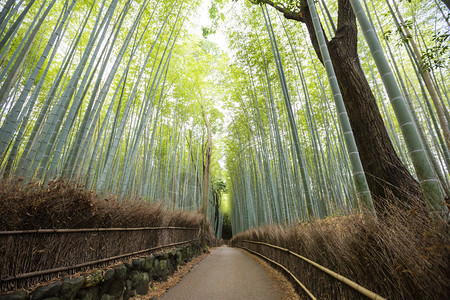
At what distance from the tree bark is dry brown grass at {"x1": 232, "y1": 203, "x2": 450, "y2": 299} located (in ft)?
1.90

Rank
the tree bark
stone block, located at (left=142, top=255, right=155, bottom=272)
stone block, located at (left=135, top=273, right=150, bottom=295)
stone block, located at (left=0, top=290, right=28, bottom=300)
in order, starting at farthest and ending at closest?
1. stone block, located at (left=142, top=255, right=155, bottom=272)
2. stone block, located at (left=135, top=273, right=150, bottom=295)
3. the tree bark
4. stone block, located at (left=0, top=290, right=28, bottom=300)

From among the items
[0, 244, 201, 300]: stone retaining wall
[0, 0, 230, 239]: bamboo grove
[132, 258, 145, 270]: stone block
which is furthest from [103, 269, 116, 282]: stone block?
[0, 0, 230, 239]: bamboo grove

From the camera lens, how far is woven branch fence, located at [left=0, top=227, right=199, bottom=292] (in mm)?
1370

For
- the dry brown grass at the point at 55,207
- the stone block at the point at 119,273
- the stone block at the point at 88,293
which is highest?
the dry brown grass at the point at 55,207

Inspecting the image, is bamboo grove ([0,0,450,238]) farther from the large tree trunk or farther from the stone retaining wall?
the stone retaining wall

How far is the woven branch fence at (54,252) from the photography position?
137 cm

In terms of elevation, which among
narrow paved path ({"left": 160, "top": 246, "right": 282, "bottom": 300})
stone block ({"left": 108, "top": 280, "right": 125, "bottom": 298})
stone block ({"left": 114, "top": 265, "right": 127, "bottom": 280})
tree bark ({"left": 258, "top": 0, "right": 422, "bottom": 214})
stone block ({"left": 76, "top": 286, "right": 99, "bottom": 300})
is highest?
tree bark ({"left": 258, "top": 0, "right": 422, "bottom": 214})

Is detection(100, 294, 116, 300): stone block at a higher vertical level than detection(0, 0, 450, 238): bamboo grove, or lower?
lower

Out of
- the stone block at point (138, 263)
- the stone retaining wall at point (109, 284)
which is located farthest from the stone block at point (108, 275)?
the stone block at point (138, 263)

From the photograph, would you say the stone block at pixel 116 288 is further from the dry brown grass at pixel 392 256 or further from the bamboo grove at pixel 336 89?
the bamboo grove at pixel 336 89

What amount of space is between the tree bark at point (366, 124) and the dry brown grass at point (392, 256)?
578 millimetres

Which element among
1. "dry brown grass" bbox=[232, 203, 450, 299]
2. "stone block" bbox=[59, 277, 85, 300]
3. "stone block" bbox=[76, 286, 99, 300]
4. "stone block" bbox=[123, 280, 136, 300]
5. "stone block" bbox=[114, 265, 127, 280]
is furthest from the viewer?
"stone block" bbox=[123, 280, 136, 300]

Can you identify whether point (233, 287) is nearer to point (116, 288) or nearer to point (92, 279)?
point (116, 288)

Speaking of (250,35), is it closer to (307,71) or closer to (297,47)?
(297,47)
